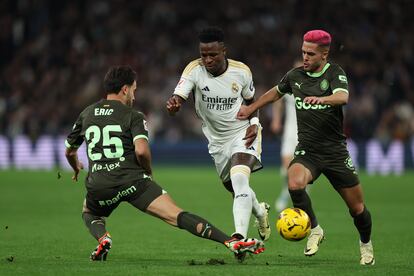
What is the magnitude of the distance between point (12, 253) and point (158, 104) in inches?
713

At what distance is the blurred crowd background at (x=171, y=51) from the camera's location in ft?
92.6

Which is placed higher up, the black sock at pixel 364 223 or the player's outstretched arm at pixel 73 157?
the player's outstretched arm at pixel 73 157

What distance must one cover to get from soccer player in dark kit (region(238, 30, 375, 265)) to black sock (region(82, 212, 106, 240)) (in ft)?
6.46

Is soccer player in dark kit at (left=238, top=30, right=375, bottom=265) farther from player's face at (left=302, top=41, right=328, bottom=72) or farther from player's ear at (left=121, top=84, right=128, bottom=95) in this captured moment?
player's ear at (left=121, top=84, right=128, bottom=95)

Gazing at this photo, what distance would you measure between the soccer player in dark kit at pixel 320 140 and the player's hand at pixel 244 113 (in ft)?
2.19

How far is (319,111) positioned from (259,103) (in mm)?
766

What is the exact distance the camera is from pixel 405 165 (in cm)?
2723

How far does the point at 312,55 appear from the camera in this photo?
382 inches

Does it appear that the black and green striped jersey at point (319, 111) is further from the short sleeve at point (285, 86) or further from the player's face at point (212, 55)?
the player's face at point (212, 55)

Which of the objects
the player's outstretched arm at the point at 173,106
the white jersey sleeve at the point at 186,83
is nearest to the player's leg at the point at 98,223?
the player's outstretched arm at the point at 173,106

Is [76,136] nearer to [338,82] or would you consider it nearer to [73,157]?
[73,157]

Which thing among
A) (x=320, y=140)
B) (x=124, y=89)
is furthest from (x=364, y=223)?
(x=124, y=89)

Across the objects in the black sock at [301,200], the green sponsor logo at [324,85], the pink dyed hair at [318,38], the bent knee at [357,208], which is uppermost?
the pink dyed hair at [318,38]

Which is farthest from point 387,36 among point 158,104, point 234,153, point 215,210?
point 234,153
